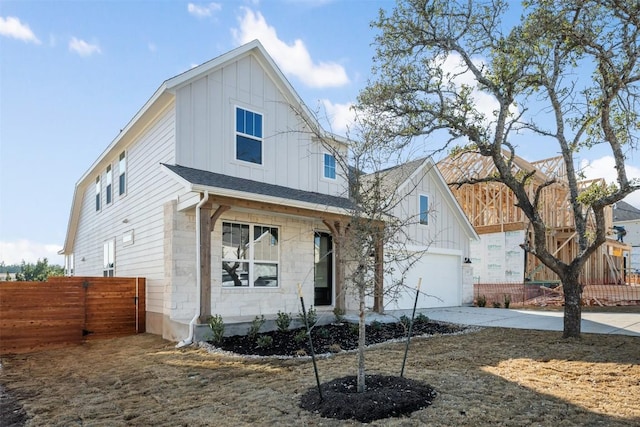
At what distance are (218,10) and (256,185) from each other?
13.1ft

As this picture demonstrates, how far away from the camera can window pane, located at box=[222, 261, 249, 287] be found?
33.1ft

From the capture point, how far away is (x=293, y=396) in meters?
4.86

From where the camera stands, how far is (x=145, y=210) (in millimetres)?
11344

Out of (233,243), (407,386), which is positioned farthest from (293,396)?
(233,243)

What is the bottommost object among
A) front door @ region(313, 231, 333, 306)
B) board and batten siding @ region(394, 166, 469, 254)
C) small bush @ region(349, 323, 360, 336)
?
small bush @ region(349, 323, 360, 336)

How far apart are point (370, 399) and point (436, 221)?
12834 mm

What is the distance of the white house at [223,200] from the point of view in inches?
367

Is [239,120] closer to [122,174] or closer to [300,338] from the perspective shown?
[122,174]

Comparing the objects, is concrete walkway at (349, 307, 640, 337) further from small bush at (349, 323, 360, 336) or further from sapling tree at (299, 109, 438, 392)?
sapling tree at (299, 109, 438, 392)


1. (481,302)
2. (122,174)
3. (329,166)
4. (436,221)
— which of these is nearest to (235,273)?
(329,166)

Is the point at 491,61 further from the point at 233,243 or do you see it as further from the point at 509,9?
the point at 233,243

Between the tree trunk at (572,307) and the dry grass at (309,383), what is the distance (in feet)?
0.87

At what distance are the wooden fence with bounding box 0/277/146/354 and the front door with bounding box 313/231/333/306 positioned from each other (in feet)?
15.5

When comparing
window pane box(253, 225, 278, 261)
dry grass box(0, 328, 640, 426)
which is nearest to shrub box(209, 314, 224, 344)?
dry grass box(0, 328, 640, 426)
